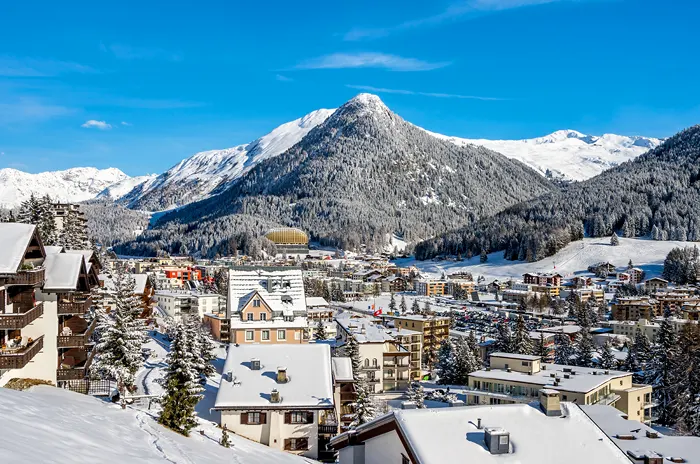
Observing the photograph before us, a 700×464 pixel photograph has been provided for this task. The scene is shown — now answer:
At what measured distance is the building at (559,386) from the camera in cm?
4912

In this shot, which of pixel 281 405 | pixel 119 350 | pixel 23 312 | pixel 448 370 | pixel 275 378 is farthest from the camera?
pixel 448 370

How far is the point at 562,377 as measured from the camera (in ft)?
174

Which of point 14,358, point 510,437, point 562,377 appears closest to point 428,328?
point 562,377

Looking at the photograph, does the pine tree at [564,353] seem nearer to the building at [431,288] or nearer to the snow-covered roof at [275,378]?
the snow-covered roof at [275,378]

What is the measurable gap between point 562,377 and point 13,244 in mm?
44148

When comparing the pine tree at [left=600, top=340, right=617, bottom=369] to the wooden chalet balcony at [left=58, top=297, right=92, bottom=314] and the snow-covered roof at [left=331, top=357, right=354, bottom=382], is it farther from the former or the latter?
Answer: the wooden chalet balcony at [left=58, top=297, right=92, bottom=314]

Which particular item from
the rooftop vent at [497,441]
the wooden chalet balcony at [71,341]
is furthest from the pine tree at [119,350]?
the rooftop vent at [497,441]

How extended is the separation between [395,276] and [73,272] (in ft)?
559

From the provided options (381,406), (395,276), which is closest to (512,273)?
(395,276)

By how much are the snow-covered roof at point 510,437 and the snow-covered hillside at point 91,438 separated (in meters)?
5.54

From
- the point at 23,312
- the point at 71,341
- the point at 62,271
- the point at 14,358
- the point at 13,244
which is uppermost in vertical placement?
the point at 13,244

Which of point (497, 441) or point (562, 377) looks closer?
point (497, 441)

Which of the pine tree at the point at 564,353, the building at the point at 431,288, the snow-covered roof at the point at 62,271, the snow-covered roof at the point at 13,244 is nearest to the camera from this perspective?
the snow-covered roof at the point at 13,244

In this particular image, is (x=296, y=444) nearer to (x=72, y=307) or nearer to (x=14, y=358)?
(x=72, y=307)
